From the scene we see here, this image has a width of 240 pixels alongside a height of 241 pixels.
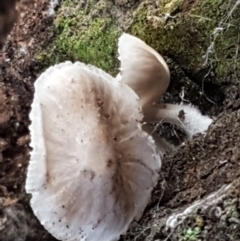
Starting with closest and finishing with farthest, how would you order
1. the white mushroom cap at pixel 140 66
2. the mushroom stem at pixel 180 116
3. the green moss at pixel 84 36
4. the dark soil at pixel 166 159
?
1. the dark soil at pixel 166 159
2. the white mushroom cap at pixel 140 66
3. the mushroom stem at pixel 180 116
4. the green moss at pixel 84 36

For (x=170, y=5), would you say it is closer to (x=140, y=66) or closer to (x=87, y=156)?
(x=140, y=66)

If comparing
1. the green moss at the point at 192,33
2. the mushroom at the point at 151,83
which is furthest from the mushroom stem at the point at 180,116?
the green moss at the point at 192,33

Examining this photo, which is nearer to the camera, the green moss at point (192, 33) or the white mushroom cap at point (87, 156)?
the white mushroom cap at point (87, 156)

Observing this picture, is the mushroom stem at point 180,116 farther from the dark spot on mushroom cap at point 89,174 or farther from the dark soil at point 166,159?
the dark spot on mushroom cap at point 89,174

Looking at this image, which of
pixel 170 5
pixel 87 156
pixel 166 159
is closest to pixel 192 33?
pixel 170 5

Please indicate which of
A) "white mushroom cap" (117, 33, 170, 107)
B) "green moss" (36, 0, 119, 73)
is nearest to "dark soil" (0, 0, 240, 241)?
"green moss" (36, 0, 119, 73)

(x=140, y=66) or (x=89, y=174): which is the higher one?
(x=140, y=66)
